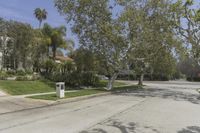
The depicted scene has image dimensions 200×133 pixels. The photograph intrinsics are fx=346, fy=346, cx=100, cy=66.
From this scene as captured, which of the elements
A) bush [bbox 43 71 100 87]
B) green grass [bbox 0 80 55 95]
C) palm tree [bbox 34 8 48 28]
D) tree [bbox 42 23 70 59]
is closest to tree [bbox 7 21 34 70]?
bush [bbox 43 71 100 87]

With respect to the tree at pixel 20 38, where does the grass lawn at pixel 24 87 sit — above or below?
below

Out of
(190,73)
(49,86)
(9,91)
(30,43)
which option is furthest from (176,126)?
(190,73)

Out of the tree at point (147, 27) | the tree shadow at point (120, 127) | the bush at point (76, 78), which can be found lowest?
the tree shadow at point (120, 127)

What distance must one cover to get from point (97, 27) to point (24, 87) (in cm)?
1020

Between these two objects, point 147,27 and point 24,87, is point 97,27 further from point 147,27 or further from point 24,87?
point 24,87

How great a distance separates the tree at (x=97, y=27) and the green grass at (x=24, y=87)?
6340 millimetres

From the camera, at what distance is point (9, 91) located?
75.9 ft

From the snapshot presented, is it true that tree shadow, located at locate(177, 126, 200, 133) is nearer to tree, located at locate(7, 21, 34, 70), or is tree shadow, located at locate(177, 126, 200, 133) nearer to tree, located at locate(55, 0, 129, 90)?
tree, located at locate(55, 0, 129, 90)

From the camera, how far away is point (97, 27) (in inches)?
1286

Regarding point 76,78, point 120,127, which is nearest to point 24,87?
point 76,78

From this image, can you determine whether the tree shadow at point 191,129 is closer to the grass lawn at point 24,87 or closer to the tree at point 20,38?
the grass lawn at point 24,87

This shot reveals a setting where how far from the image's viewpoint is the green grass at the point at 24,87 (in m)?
23.7

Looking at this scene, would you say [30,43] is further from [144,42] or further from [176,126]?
[176,126]

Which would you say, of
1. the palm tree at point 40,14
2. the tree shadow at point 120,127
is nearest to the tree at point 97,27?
the tree shadow at point 120,127
